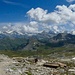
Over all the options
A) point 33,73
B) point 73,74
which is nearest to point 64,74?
point 73,74

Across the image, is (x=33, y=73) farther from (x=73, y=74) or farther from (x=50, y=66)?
(x=50, y=66)

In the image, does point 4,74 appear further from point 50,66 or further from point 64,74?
point 50,66

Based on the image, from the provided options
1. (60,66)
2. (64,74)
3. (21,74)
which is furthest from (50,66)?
(21,74)

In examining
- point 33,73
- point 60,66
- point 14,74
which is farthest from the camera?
point 60,66

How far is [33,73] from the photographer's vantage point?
128 ft

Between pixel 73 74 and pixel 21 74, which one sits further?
pixel 73 74

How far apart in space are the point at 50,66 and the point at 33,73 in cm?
1239

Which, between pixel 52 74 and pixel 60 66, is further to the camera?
pixel 60 66

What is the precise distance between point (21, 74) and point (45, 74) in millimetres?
3961

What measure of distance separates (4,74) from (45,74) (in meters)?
6.63

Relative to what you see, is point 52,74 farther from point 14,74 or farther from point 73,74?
point 14,74

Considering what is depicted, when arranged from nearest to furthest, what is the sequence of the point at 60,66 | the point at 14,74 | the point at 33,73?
1. the point at 14,74
2. the point at 33,73
3. the point at 60,66

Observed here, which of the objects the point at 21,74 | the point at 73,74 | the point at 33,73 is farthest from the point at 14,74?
the point at 73,74

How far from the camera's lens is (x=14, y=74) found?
36750 mm
